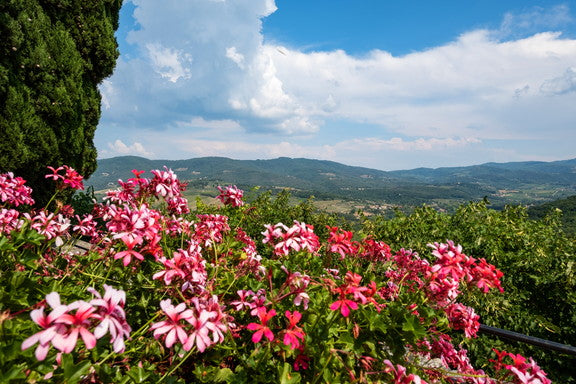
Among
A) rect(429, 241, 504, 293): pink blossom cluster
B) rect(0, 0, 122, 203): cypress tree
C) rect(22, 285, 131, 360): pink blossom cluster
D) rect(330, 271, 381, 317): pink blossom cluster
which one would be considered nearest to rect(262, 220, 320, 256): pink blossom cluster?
rect(330, 271, 381, 317): pink blossom cluster

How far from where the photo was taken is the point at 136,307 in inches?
76.7

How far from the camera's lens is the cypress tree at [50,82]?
16.1 feet

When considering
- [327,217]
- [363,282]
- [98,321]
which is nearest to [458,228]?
[327,217]

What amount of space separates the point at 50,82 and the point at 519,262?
860cm

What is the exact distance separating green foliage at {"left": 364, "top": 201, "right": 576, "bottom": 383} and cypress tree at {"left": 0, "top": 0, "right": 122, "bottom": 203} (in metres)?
6.42

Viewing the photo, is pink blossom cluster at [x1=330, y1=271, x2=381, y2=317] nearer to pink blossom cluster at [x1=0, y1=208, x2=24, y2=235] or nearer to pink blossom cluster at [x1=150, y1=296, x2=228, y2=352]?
pink blossom cluster at [x1=150, y1=296, x2=228, y2=352]

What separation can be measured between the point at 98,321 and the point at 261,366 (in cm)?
80

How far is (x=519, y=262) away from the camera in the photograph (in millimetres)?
4871

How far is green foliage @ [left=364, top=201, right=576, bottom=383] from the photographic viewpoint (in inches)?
167

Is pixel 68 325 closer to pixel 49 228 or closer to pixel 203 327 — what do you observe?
pixel 203 327

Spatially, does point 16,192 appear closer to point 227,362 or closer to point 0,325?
point 0,325

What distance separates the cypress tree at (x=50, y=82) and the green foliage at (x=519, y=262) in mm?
6422

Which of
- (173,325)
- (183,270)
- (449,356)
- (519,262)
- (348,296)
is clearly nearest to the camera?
(173,325)

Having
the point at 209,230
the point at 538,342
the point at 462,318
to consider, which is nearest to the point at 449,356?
the point at 462,318
